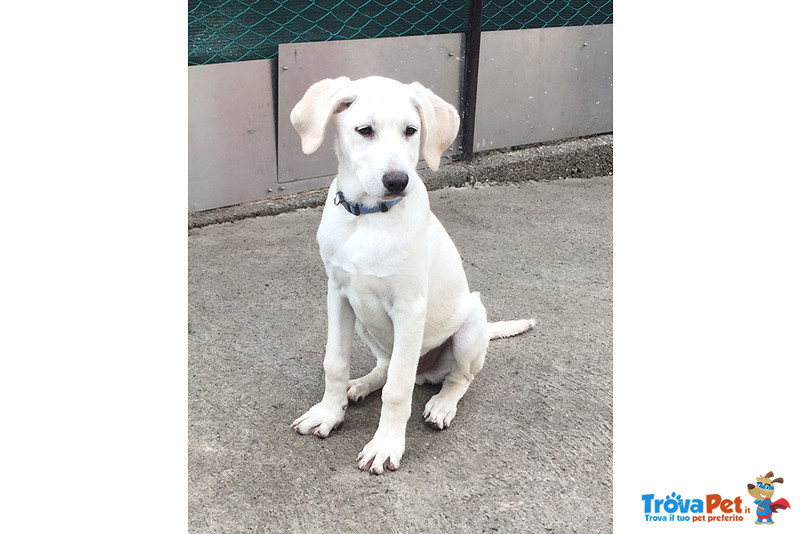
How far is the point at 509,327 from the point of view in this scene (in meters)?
3.70

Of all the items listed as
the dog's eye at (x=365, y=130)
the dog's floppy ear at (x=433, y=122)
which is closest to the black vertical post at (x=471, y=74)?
the dog's floppy ear at (x=433, y=122)

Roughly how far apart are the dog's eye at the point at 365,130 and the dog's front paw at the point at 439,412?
42.6 inches

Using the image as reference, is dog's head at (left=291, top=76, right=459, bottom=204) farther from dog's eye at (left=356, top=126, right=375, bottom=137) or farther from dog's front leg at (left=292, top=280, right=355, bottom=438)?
dog's front leg at (left=292, top=280, right=355, bottom=438)

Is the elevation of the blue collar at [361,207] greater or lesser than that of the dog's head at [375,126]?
lesser

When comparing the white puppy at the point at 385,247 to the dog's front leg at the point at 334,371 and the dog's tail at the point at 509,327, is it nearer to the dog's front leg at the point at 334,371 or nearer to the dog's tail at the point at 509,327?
the dog's front leg at the point at 334,371

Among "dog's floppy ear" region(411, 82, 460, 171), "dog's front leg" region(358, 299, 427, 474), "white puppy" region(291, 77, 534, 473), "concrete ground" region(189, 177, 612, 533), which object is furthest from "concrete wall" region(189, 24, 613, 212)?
"dog's front leg" region(358, 299, 427, 474)

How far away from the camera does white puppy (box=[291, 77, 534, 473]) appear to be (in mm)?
2561

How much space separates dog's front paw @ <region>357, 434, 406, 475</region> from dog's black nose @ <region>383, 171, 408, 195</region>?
862 millimetres

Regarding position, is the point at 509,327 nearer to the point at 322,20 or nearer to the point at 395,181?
the point at 395,181

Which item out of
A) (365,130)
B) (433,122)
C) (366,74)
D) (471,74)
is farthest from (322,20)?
(365,130)

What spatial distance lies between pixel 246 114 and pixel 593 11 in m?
3.12

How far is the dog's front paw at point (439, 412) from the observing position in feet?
9.82

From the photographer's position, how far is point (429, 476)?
272 cm
